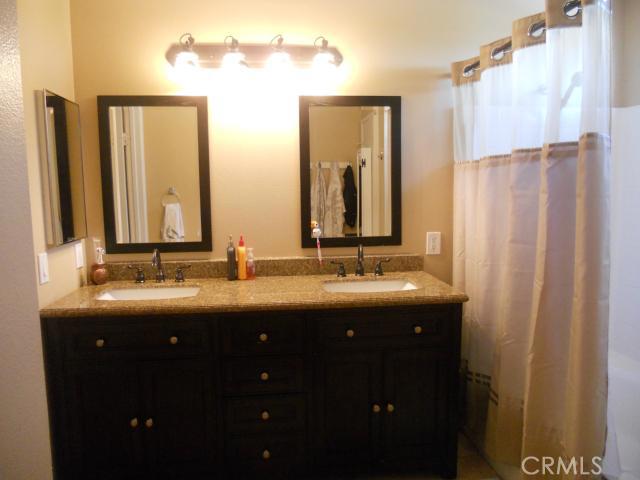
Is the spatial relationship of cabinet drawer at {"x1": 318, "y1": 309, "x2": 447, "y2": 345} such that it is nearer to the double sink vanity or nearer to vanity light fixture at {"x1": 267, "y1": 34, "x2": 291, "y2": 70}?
the double sink vanity

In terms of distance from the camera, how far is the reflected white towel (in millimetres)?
2137

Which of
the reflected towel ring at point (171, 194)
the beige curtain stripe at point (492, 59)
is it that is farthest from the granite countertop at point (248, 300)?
the beige curtain stripe at point (492, 59)

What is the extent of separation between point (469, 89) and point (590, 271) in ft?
3.85

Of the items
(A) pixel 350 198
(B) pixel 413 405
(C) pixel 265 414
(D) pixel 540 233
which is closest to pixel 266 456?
(C) pixel 265 414

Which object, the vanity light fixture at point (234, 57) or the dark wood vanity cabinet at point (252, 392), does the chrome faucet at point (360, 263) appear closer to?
the dark wood vanity cabinet at point (252, 392)

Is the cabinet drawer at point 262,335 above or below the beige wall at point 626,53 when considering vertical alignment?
below

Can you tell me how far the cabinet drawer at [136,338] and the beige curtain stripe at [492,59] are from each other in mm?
1728

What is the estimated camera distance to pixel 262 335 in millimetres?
1699

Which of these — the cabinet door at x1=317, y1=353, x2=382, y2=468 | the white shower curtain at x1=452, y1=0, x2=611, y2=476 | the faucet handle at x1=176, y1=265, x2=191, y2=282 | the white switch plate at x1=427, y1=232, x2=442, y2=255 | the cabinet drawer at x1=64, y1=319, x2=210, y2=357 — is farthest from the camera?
the white switch plate at x1=427, y1=232, x2=442, y2=255

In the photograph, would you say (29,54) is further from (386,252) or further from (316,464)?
(316,464)

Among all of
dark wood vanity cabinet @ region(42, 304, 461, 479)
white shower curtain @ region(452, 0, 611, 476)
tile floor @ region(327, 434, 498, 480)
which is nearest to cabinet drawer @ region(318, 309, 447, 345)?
dark wood vanity cabinet @ region(42, 304, 461, 479)

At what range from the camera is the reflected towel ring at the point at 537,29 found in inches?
60.8

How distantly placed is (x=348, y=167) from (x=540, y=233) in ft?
3.35

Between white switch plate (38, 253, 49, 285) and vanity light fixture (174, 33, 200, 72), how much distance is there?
108cm
